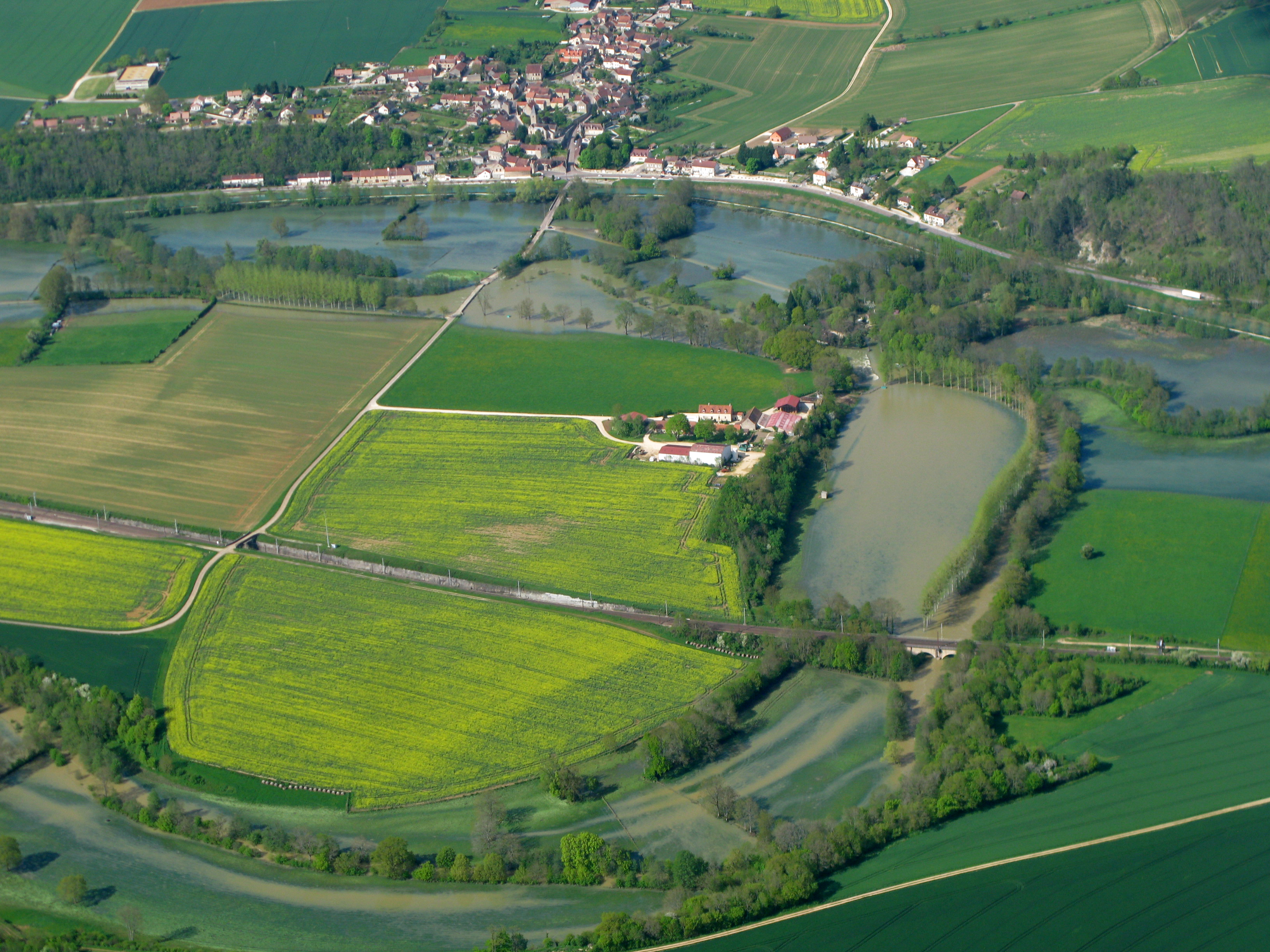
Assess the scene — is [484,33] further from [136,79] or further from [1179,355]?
[1179,355]

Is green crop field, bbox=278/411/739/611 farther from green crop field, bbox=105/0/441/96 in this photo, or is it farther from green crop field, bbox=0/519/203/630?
green crop field, bbox=105/0/441/96

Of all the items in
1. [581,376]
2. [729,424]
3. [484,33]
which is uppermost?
[484,33]

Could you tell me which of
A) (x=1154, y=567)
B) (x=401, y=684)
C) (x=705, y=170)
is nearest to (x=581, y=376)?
(x=401, y=684)

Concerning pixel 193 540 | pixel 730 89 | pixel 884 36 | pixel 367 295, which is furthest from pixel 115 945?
pixel 884 36

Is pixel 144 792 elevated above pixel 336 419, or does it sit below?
below

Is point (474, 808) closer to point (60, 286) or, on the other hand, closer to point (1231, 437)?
point (1231, 437)

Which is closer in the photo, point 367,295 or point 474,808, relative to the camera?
point 474,808

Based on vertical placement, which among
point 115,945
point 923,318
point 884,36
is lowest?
point 115,945

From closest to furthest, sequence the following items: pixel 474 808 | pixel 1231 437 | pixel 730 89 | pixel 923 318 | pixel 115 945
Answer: pixel 115 945, pixel 474 808, pixel 1231 437, pixel 923 318, pixel 730 89
